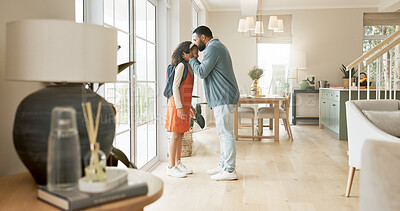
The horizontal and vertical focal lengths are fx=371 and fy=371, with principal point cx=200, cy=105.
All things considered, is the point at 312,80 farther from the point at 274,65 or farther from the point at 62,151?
the point at 62,151

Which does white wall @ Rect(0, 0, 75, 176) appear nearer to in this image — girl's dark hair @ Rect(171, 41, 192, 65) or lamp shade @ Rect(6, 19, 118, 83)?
lamp shade @ Rect(6, 19, 118, 83)

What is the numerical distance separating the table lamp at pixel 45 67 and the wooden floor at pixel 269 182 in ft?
5.40

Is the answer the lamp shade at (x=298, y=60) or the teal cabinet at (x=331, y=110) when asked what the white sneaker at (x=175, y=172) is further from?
the lamp shade at (x=298, y=60)

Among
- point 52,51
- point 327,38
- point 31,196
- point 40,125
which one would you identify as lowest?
point 31,196

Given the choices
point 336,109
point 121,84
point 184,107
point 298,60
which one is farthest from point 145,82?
point 298,60

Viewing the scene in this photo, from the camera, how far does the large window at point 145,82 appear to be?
3.70m

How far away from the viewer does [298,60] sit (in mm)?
8227

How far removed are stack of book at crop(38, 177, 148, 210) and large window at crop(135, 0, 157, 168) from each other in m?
2.50

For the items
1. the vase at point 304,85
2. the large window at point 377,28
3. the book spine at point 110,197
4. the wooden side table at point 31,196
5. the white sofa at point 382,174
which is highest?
the large window at point 377,28

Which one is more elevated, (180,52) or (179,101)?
(180,52)

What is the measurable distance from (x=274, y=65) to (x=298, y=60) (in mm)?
668

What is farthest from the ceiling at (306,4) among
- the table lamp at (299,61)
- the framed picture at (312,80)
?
the framed picture at (312,80)

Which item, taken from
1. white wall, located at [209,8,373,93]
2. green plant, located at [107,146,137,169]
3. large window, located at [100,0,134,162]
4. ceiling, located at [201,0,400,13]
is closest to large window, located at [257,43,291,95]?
white wall, located at [209,8,373,93]

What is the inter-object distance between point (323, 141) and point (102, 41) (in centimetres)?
537
